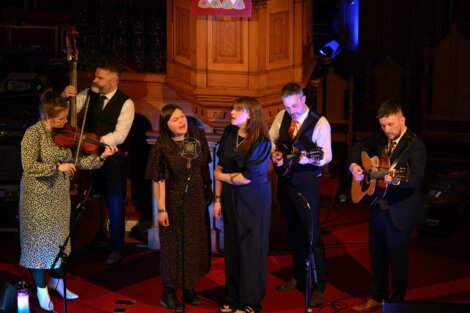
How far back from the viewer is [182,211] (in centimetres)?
705

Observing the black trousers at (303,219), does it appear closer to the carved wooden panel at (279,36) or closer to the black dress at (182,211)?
the black dress at (182,211)

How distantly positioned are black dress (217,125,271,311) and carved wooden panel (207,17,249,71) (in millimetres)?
1135

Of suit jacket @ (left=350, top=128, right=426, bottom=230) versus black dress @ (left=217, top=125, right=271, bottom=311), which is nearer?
suit jacket @ (left=350, top=128, right=426, bottom=230)

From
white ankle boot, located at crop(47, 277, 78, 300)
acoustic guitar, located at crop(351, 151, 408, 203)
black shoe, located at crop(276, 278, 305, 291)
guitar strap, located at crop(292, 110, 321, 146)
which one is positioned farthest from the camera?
black shoe, located at crop(276, 278, 305, 291)

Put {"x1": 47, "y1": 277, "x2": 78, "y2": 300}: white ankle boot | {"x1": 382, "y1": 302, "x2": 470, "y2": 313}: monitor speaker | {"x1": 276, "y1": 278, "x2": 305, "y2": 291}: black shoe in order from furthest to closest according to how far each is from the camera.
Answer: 1. {"x1": 276, "y1": 278, "x2": 305, "y2": 291}: black shoe
2. {"x1": 47, "y1": 277, "x2": 78, "y2": 300}: white ankle boot
3. {"x1": 382, "y1": 302, "x2": 470, "y2": 313}: monitor speaker

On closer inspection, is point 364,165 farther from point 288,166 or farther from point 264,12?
point 264,12

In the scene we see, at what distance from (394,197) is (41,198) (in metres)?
2.36

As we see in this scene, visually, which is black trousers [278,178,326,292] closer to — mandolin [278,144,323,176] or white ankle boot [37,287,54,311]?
mandolin [278,144,323,176]

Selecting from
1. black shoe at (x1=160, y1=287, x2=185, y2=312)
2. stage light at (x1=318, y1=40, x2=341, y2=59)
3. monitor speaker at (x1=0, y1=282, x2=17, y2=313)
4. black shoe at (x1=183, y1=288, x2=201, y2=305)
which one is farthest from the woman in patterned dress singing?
stage light at (x1=318, y1=40, x2=341, y2=59)

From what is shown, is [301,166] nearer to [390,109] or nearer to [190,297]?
[390,109]

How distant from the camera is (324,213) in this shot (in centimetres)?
947

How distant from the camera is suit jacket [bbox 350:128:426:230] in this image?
661cm

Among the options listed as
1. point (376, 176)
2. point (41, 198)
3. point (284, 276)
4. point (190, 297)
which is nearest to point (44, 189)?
point (41, 198)

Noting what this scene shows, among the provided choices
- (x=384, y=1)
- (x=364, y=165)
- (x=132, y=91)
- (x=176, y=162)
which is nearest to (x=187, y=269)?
(x=176, y=162)
